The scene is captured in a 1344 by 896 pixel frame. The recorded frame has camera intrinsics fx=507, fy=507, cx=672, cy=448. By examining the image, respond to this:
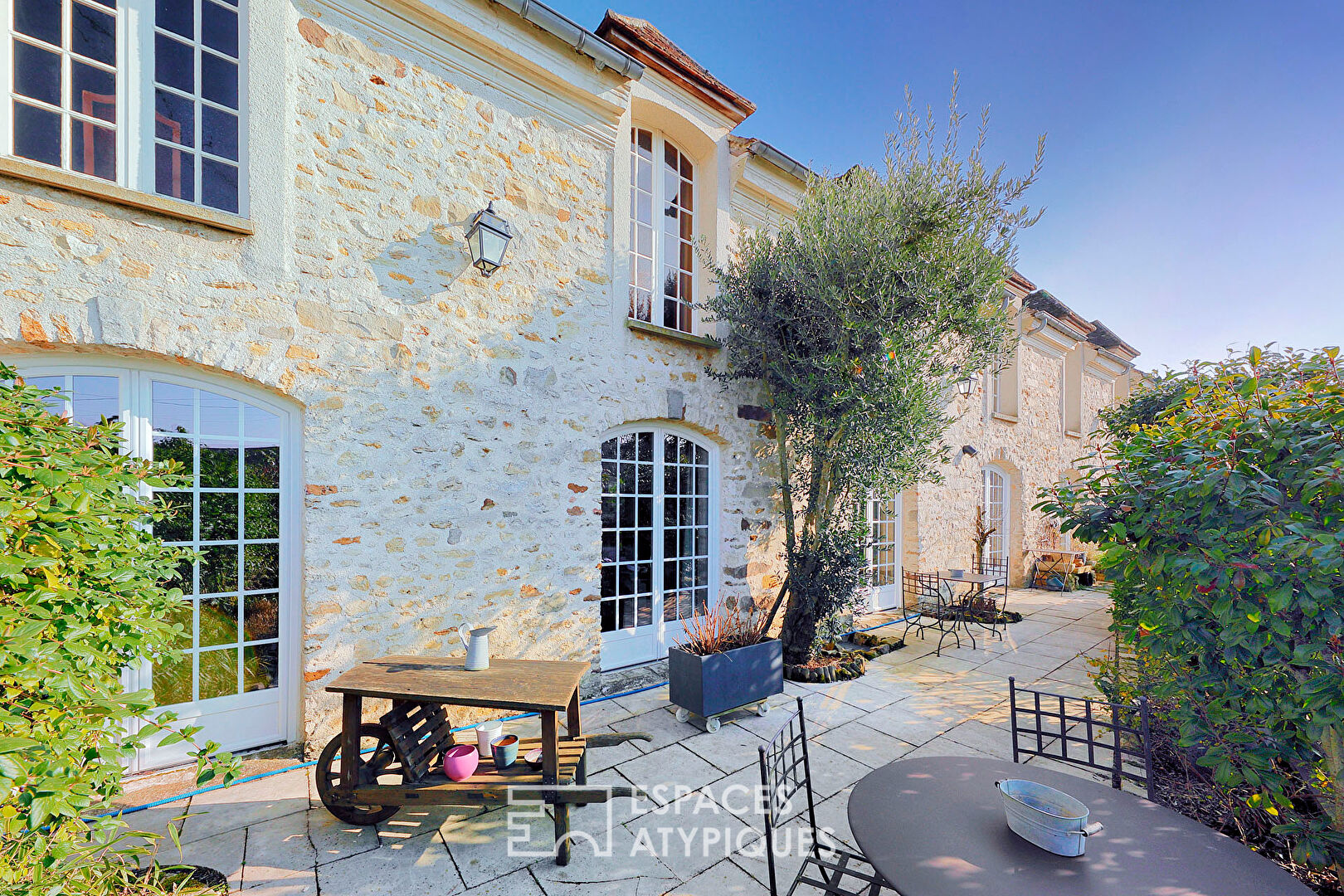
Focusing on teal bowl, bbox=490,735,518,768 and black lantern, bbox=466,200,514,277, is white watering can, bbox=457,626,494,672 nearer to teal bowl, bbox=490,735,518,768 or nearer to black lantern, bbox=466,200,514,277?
teal bowl, bbox=490,735,518,768

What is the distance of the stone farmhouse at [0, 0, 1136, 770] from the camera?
2.69 m

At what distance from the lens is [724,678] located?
11.9 feet

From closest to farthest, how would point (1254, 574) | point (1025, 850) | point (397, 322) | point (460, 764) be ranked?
point (1025, 850) < point (1254, 574) < point (460, 764) < point (397, 322)

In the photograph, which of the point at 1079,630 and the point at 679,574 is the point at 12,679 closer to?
the point at 679,574

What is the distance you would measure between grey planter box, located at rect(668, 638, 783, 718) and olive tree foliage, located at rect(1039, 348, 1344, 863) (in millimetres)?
2191

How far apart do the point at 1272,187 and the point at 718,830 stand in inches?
256

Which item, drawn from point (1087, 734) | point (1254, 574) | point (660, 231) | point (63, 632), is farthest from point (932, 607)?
point (63, 632)

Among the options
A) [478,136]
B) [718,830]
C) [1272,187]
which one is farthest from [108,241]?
[1272,187]

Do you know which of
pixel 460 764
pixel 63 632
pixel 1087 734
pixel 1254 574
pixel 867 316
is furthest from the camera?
pixel 867 316

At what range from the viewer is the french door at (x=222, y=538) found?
279 cm

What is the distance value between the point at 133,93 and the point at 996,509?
11774 millimetres

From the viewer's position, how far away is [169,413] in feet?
9.48

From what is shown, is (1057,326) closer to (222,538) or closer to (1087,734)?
(1087,734)

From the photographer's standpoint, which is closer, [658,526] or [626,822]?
[626,822]
